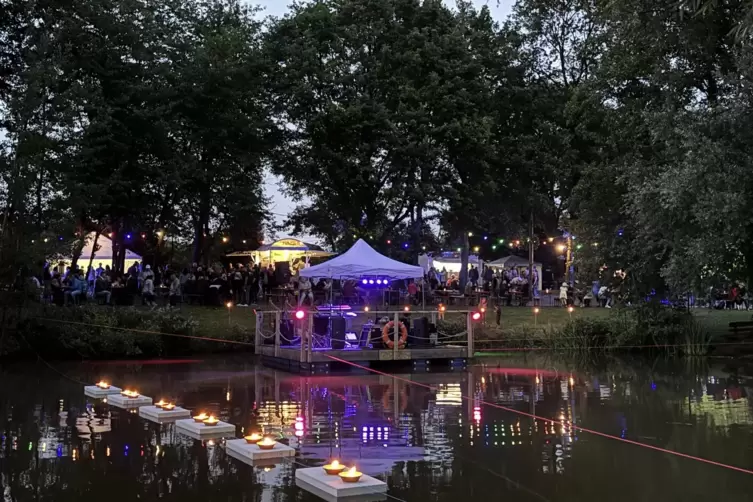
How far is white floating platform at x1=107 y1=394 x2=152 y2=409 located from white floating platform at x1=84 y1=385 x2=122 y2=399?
0.62 m

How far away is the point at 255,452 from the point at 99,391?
6.41m

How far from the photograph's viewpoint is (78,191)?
23.7 meters

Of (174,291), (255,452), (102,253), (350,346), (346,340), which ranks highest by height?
(102,253)

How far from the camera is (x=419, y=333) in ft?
64.3

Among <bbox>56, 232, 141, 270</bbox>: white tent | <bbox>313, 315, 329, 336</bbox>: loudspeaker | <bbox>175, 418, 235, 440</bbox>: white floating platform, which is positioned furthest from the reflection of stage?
<bbox>56, 232, 141, 270</bbox>: white tent

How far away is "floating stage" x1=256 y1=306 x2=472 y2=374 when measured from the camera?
17.9 metres

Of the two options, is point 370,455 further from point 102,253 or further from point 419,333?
point 102,253

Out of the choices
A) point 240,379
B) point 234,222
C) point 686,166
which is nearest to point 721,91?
point 686,166

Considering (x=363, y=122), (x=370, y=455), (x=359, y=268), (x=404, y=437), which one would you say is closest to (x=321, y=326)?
(x=359, y=268)

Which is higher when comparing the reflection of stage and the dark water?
the reflection of stage

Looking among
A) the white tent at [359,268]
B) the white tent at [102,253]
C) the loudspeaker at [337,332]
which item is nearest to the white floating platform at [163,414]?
the loudspeaker at [337,332]

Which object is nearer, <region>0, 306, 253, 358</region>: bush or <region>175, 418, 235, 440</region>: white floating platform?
<region>175, 418, 235, 440</region>: white floating platform

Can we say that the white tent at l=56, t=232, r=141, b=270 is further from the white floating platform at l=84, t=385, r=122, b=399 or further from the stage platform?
the white floating platform at l=84, t=385, r=122, b=399

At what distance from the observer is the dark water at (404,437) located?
740 centimetres
